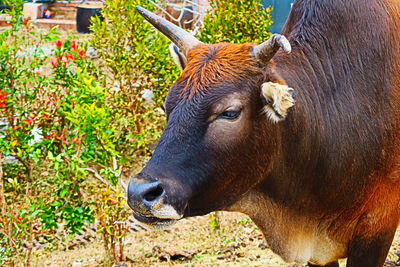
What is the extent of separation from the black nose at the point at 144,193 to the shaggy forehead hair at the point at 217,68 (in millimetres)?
467

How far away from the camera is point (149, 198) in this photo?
3.14 meters

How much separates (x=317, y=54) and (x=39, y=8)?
12.4 m

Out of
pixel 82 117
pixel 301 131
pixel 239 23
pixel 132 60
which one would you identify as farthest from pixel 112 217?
pixel 301 131

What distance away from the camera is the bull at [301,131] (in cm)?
330

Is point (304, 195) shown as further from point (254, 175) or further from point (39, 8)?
point (39, 8)

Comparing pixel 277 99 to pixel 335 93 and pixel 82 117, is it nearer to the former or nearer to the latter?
pixel 335 93

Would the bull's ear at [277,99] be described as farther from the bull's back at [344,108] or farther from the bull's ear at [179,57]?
the bull's ear at [179,57]

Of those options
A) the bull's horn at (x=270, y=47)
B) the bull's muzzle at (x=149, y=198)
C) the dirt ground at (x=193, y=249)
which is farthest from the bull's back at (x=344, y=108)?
the dirt ground at (x=193, y=249)

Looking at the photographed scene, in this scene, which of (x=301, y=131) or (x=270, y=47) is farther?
(x=301, y=131)

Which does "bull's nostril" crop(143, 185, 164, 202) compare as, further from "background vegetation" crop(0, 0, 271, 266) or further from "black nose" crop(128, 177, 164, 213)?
"background vegetation" crop(0, 0, 271, 266)

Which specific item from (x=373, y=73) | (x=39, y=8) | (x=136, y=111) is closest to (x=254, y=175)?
(x=373, y=73)

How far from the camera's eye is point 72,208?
5.20 metres

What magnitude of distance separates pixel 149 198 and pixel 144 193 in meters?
0.04

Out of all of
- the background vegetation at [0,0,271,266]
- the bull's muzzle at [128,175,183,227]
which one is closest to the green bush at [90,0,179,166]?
the background vegetation at [0,0,271,266]
